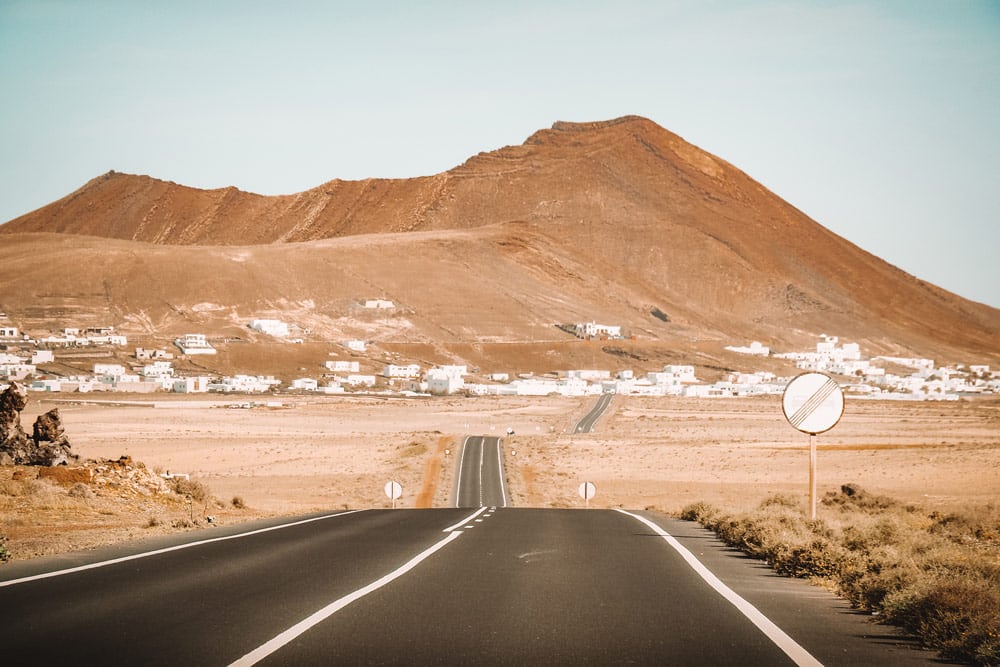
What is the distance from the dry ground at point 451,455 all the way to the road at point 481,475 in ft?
3.21

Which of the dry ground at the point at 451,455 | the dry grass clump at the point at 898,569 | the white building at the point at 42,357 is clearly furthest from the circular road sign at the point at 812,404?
the white building at the point at 42,357

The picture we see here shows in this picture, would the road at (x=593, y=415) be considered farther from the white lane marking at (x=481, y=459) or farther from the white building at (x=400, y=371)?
the white building at (x=400, y=371)

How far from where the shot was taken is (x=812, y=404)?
14.0 meters

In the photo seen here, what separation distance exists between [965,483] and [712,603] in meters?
49.3

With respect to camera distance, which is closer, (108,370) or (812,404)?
(812,404)

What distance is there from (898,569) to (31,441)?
23.3 metres

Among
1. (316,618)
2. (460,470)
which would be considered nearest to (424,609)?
(316,618)

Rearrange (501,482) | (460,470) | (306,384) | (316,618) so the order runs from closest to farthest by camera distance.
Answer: (316,618) < (501,482) < (460,470) < (306,384)

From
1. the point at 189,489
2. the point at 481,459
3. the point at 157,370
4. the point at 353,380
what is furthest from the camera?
the point at 353,380

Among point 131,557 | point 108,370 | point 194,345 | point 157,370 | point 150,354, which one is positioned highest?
point 194,345

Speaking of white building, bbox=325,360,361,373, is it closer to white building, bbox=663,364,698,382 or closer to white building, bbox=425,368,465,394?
white building, bbox=425,368,465,394

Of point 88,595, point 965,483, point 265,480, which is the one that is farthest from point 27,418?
point 88,595

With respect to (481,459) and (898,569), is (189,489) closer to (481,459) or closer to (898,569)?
(898,569)

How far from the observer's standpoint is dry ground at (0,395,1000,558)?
951 inches
